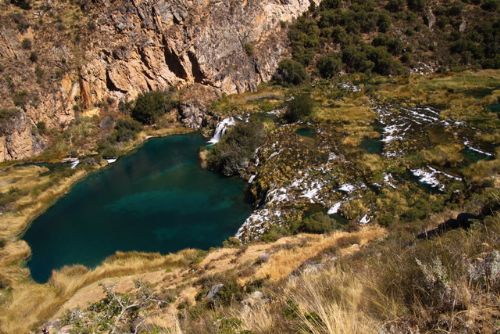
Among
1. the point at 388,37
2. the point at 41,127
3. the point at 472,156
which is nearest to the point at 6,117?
the point at 41,127

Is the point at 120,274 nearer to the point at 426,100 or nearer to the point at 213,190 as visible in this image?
the point at 213,190

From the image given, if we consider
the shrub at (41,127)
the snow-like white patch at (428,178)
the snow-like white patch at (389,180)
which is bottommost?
the snow-like white patch at (428,178)

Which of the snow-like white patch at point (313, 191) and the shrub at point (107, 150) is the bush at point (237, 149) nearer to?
the snow-like white patch at point (313, 191)

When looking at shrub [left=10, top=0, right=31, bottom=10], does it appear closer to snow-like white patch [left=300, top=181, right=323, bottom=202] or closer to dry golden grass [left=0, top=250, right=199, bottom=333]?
dry golden grass [left=0, top=250, right=199, bottom=333]

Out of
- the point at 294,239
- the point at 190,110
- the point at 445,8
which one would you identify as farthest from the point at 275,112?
the point at 445,8

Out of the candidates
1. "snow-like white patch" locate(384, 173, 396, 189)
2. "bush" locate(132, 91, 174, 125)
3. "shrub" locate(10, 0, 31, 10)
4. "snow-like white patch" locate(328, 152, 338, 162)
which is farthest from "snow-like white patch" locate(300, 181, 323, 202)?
"shrub" locate(10, 0, 31, 10)

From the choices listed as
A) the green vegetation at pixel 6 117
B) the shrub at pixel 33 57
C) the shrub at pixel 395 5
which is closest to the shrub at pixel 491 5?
the shrub at pixel 395 5

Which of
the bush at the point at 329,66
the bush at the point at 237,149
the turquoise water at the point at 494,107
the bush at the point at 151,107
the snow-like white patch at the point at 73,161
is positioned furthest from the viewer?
the bush at the point at 329,66
